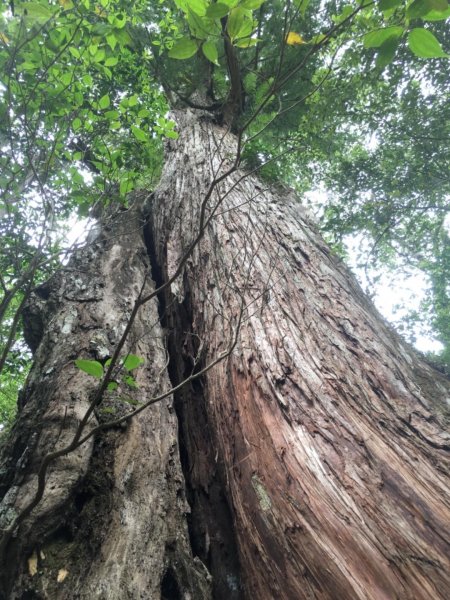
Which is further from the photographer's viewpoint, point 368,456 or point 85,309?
point 85,309

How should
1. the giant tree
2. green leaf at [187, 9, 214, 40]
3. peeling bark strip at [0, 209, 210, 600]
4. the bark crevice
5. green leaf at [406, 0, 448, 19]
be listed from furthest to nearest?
the bark crevice < peeling bark strip at [0, 209, 210, 600] < the giant tree < green leaf at [187, 9, 214, 40] < green leaf at [406, 0, 448, 19]

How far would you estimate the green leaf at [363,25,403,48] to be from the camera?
0.98 metres

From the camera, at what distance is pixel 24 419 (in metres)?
1.90

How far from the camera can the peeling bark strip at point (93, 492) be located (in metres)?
1.32

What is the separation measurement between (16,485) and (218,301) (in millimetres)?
1342

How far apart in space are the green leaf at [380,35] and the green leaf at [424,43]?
4.2 inches

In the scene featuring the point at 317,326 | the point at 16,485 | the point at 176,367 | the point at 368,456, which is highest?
the point at 176,367

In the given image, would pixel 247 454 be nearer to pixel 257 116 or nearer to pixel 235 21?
pixel 235 21

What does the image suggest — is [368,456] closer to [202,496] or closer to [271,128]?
[202,496]

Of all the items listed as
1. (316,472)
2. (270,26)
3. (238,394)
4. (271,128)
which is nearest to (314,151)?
(271,128)

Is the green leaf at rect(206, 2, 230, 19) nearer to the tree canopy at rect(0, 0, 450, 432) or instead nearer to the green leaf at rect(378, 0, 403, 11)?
the green leaf at rect(378, 0, 403, 11)

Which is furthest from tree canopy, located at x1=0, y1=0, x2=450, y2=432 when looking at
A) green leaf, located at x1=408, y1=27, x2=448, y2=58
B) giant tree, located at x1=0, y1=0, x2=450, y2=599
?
green leaf, located at x1=408, y1=27, x2=448, y2=58

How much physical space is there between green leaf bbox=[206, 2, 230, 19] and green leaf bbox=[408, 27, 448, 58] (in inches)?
17.1

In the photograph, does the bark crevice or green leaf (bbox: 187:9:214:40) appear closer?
green leaf (bbox: 187:9:214:40)
